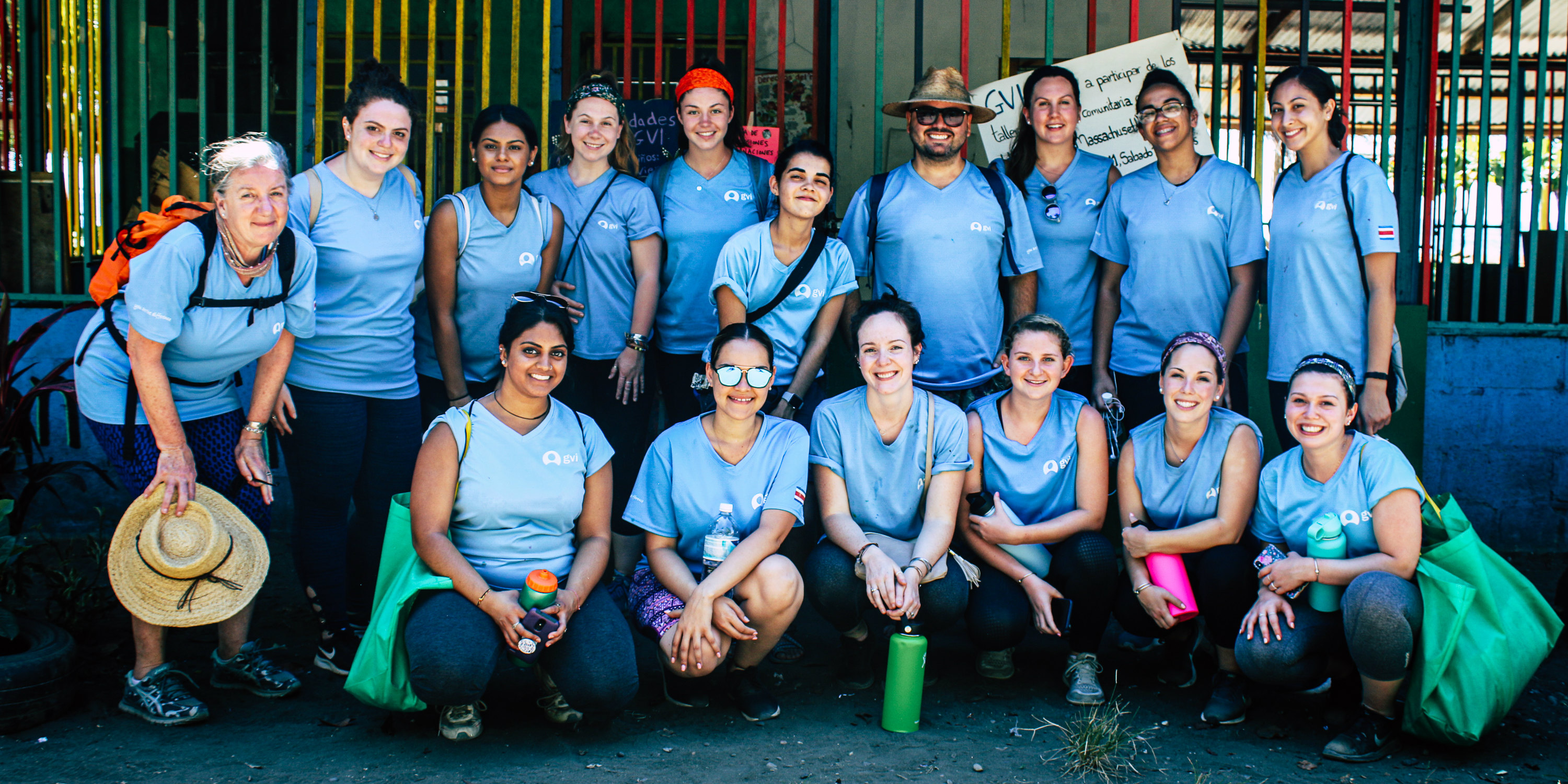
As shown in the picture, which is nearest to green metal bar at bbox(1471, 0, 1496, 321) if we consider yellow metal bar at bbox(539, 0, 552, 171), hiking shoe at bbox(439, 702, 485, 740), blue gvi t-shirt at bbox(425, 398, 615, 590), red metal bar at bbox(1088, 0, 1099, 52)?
red metal bar at bbox(1088, 0, 1099, 52)

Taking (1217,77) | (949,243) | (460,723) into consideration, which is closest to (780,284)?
(949,243)

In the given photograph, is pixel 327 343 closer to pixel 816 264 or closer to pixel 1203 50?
pixel 816 264

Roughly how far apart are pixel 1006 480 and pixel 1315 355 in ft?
3.13

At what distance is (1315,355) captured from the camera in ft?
10.9

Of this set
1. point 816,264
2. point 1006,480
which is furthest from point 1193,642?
point 816,264

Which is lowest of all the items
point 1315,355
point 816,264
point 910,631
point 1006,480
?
point 910,631

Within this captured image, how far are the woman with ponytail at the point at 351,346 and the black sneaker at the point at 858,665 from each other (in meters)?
1.42

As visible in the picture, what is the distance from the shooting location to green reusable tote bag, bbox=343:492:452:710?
2.92 metres

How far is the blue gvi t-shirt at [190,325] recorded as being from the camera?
9.56 ft

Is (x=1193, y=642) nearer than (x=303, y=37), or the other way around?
(x=1193, y=642)

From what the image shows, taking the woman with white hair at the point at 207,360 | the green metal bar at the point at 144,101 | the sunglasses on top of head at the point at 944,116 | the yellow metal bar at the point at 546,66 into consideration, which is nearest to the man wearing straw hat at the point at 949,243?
the sunglasses on top of head at the point at 944,116

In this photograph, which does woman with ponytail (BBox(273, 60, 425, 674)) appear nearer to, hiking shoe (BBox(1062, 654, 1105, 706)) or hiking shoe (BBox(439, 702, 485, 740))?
hiking shoe (BBox(439, 702, 485, 740))

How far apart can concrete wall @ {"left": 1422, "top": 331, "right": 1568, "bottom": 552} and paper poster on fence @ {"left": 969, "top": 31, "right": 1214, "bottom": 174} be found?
5.44ft

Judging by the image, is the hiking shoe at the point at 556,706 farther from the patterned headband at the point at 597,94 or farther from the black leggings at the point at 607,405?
the patterned headband at the point at 597,94
